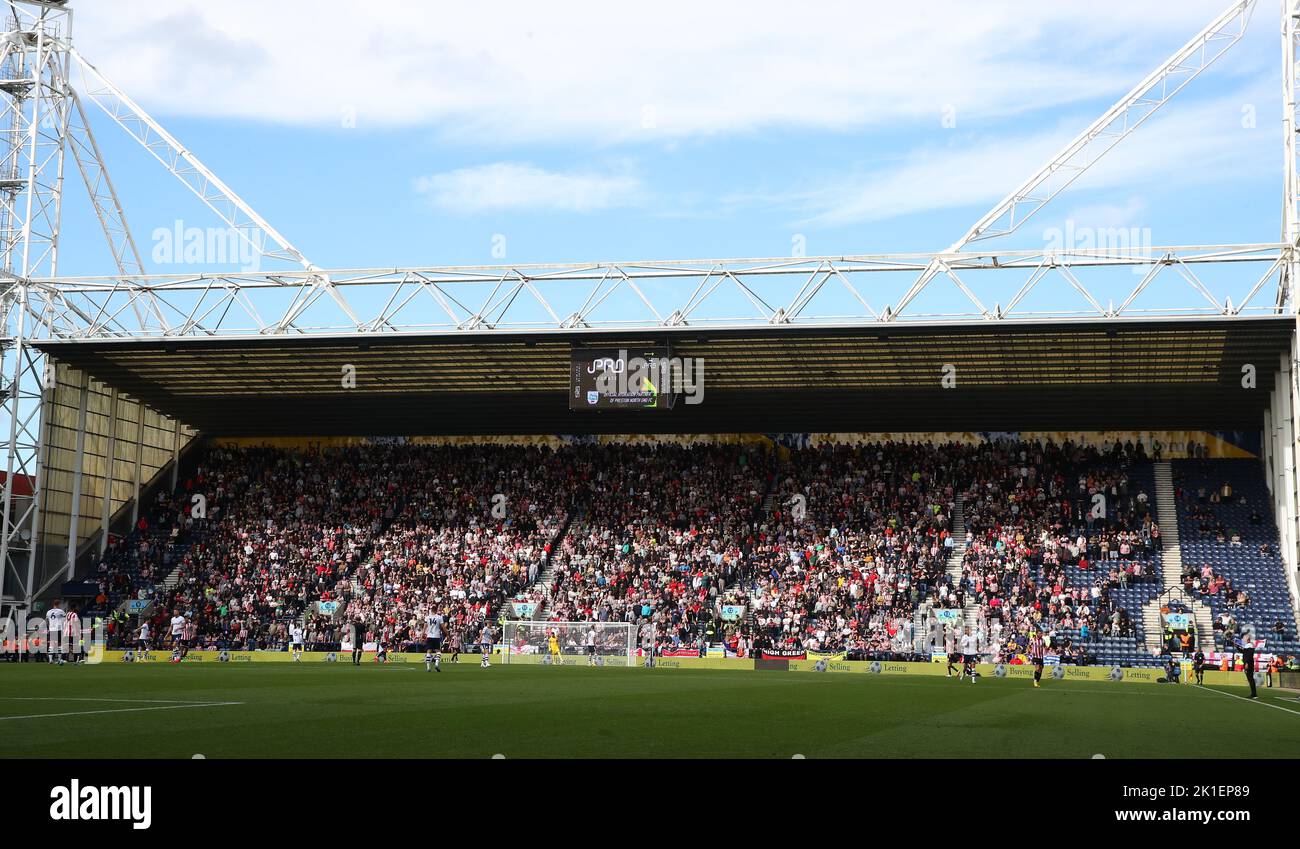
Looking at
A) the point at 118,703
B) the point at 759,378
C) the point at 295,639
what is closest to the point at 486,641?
the point at 295,639

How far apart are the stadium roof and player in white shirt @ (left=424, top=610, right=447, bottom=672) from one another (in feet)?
31.3

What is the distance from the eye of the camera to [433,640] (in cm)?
3991

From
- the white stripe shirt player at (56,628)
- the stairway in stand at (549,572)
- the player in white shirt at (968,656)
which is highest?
the stairway in stand at (549,572)

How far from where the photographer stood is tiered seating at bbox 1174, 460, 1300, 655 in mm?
41000

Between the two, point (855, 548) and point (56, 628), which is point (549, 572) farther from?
point (56, 628)

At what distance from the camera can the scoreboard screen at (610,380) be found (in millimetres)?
41938

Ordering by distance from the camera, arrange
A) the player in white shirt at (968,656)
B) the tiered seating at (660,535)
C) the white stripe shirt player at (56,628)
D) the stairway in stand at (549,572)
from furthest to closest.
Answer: the stairway in stand at (549,572), the tiered seating at (660,535), the white stripe shirt player at (56,628), the player in white shirt at (968,656)

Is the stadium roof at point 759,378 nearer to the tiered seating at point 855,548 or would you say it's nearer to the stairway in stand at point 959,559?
the tiered seating at point 855,548

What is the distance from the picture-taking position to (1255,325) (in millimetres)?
38969

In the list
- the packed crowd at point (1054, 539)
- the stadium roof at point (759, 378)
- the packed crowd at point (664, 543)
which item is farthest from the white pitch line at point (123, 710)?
the packed crowd at point (1054, 539)

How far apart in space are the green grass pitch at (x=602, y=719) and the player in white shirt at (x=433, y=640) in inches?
313
